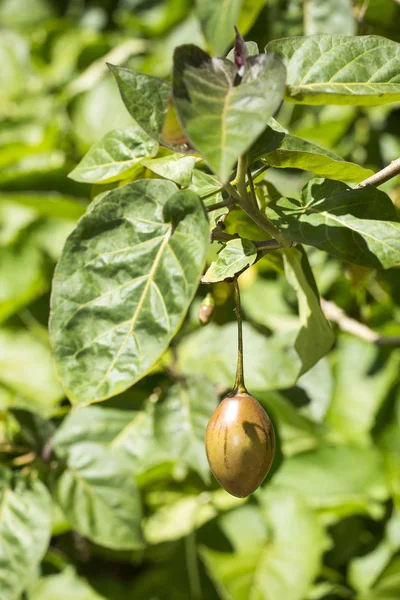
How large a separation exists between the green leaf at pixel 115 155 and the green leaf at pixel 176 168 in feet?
0.19

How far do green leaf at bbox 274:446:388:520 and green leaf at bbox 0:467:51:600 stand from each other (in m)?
0.60

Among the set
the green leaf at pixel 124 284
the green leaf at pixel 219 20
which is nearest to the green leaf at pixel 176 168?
the green leaf at pixel 124 284

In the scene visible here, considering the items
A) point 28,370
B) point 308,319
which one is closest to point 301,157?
point 308,319

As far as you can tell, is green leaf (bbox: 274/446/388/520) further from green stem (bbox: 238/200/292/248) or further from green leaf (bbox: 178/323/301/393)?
green stem (bbox: 238/200/292/248)

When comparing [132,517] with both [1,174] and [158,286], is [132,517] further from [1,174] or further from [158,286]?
[1,174]

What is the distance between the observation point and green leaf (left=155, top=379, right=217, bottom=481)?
1.18 metres

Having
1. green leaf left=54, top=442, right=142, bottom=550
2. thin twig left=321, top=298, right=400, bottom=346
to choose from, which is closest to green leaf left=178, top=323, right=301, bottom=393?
thin twig left=321, top=298, right=400, bottom=346

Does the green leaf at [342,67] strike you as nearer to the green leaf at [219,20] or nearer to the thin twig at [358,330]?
the green leaf at [219,20]

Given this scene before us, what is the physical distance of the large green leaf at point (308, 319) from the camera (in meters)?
0.75

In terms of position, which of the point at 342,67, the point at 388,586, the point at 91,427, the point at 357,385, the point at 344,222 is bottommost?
the point at 388,586

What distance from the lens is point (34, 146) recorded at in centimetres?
204

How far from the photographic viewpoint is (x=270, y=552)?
1476 millimetres

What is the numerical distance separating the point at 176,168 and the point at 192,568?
1156 mm

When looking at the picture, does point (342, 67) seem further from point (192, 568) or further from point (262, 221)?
point (192, 568)
